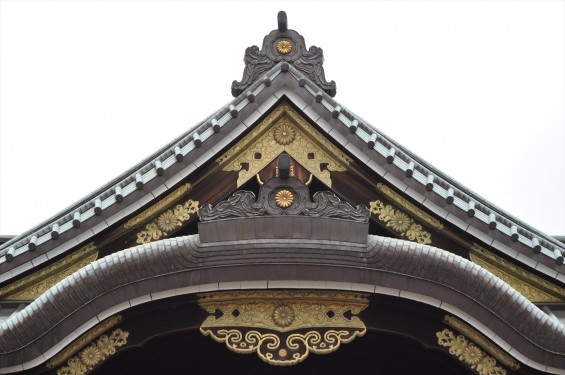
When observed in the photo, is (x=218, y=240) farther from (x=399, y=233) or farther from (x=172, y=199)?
(x=399, y=233)

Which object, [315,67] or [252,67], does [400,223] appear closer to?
[315,67]

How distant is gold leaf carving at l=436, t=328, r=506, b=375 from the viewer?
7.84m

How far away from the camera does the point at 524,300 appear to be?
7.57m

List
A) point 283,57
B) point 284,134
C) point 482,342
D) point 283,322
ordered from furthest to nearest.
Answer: point 283,57, point 284,134, point 283,322, point 482,342

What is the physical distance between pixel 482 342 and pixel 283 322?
185cm

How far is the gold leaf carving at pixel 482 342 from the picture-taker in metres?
7.76

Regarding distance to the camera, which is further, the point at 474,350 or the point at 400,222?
the point at 400,222

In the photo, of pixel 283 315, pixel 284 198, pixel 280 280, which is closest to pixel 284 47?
pixel 284 198

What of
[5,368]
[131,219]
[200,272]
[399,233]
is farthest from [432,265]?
[5,368]

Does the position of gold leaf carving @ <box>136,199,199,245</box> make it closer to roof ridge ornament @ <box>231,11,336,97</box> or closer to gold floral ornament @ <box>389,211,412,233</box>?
roof ridge ornament @ <box>231,11,336,97</box>

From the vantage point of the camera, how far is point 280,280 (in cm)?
792

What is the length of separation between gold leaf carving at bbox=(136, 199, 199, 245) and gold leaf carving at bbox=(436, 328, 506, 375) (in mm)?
2682

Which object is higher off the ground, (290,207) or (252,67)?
(252,67)

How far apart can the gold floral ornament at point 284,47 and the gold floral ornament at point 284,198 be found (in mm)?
1880
